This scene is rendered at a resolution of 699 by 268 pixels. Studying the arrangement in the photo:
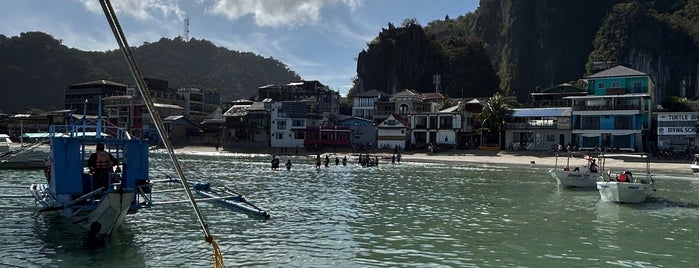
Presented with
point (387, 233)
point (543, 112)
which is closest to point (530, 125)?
point (543, 112)

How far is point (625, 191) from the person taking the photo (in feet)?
102

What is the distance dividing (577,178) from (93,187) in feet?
111

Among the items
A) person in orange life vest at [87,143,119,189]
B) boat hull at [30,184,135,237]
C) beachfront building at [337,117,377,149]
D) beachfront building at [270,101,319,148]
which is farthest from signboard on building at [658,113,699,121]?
person in orange life vest at [87,143,119,189]

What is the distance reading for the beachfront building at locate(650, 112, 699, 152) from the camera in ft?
232

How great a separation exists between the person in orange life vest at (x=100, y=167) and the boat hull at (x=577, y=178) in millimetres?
32926

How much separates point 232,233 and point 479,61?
121m

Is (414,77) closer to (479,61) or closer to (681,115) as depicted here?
(479,61)

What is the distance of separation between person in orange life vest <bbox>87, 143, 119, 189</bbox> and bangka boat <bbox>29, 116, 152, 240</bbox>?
4cm

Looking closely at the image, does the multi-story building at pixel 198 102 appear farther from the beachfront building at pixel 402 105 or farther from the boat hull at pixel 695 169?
the boat hull at pixel 695 169

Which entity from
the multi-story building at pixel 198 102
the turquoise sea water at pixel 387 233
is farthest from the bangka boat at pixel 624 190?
the multi-story building at pixel 198 102

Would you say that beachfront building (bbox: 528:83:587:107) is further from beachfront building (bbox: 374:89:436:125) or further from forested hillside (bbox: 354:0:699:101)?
forested hillside (bbox: 354:0:699:101)

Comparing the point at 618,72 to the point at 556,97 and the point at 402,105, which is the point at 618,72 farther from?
the point at 402,105

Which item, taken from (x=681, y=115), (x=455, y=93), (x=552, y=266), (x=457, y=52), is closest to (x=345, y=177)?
(x=552, y=266)

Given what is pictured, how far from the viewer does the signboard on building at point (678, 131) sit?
7056cm
